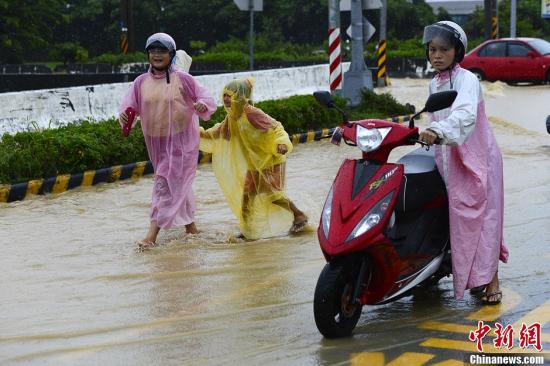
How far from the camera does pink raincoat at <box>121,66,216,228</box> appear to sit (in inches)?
363

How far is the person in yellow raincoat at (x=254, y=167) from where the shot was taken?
30.7ft

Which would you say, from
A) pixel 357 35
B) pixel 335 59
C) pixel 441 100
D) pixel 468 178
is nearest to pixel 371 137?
pixel 441 100

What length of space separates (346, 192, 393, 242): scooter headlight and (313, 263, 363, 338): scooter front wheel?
195mm

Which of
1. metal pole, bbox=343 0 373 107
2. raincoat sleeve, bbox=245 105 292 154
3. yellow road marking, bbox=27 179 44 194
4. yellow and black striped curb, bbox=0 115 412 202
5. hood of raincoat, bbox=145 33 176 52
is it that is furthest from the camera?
metal pole, bbox=343 0 373 107

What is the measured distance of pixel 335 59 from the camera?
2091 centimetres

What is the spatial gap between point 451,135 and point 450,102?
26 centimetres

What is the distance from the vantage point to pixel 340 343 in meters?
6.05

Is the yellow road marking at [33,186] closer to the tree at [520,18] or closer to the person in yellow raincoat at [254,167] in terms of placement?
the person in yellow raincoat at [254,167]

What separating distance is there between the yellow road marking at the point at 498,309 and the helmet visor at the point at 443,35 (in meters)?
1.54

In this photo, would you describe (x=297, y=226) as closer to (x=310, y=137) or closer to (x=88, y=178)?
(x=88, y=178)

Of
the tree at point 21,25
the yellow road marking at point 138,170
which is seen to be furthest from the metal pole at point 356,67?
the tree at point 21,25

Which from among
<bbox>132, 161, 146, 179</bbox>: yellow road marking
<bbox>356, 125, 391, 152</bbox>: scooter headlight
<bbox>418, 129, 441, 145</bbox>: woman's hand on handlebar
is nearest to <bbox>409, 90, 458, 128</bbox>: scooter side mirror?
<bbox>418, 129, 441, 145</bbox>: woman's hand on handlebar

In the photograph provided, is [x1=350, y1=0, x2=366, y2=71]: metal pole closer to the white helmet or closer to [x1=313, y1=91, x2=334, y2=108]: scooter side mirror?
the white helmet

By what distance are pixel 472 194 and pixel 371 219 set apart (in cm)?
82
